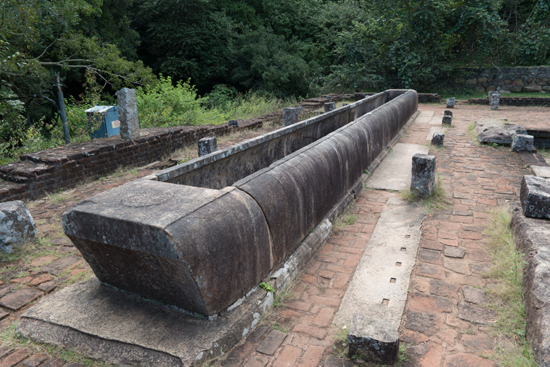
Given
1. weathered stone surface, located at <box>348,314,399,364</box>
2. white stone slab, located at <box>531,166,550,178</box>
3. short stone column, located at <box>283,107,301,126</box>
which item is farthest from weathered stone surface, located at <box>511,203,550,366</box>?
short stone column, located at <box>283,107,301,126</box>

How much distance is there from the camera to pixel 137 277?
2.41 meters

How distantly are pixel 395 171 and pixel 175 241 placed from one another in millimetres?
4858

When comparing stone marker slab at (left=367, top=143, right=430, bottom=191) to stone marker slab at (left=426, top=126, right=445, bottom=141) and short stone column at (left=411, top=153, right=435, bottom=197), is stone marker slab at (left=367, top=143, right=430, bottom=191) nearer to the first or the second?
short stone column at (left=411, top=153, right=435, bottom=197)

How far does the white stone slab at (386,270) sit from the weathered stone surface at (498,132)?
434 cm

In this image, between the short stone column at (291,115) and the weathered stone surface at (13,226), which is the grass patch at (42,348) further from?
the short stone column at (291,115)

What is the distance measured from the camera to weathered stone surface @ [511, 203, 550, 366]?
84.5 inches

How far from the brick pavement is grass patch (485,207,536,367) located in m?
0.09

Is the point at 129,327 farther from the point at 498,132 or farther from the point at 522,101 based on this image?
the point at 522,101

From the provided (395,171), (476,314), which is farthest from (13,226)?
(395,171)

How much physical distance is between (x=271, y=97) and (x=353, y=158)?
13.0 metres

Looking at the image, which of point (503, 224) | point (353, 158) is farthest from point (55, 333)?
point (503, 224)

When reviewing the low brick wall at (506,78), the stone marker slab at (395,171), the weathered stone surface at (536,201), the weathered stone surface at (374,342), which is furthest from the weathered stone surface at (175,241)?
the low brick wall at (506,78)

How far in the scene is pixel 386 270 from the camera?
10.8ft

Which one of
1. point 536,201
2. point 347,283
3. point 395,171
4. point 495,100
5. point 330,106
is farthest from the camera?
point 495,100
